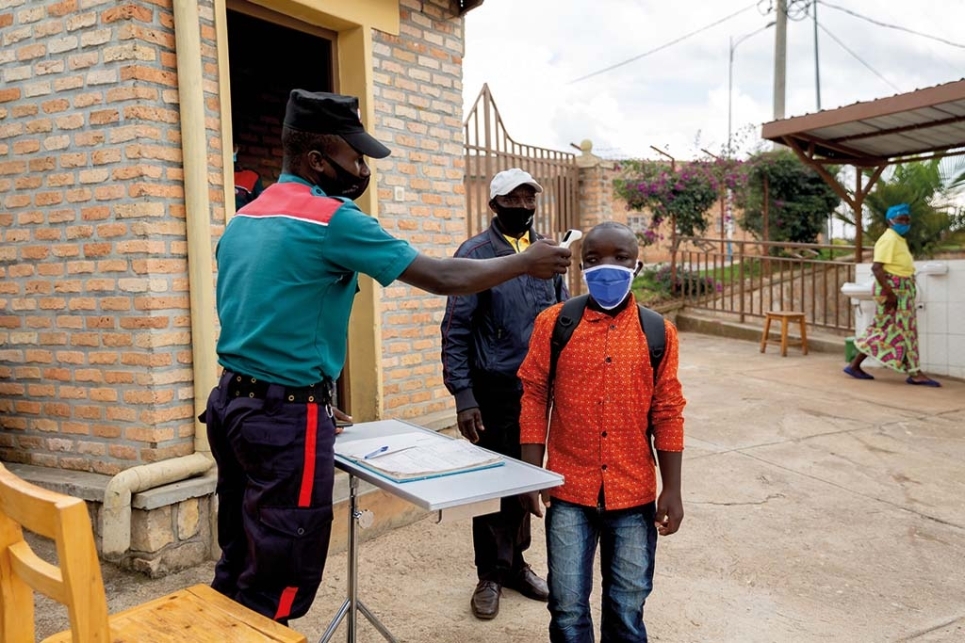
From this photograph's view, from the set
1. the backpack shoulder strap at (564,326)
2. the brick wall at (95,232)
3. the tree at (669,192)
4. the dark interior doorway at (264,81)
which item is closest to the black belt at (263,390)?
the backpack shoulder strap at (564,326)

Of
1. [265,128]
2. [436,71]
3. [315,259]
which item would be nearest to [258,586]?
[315,259]

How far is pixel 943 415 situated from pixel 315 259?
6.71 m

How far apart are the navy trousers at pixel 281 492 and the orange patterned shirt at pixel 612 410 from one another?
772 millimetres

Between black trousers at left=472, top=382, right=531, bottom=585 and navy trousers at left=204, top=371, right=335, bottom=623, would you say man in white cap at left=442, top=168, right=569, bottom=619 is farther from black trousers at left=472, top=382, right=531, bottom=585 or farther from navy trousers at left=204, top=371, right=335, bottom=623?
navy trousers at left=204, top=371, right=335, bottom=623

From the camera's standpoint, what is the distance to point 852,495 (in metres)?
4.92

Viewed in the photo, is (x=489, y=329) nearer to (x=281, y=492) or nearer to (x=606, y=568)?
(x=606, y=568)

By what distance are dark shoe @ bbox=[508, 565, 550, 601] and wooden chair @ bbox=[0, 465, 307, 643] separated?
6.11 ft

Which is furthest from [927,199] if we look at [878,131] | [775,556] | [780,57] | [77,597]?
[77,597]

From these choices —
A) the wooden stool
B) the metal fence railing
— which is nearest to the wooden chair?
the wooden stool

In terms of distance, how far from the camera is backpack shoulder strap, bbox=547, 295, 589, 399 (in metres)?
2.56

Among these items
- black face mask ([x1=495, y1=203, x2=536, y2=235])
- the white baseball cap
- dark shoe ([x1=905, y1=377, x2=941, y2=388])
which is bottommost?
dark shoe ([x1=905, y1=377, x2=941, y2=388])

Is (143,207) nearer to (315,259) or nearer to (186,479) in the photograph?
(186,479)

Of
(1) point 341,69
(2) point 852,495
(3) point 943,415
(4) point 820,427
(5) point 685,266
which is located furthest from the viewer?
(5) point 685,266

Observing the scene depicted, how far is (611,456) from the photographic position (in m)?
2.46
